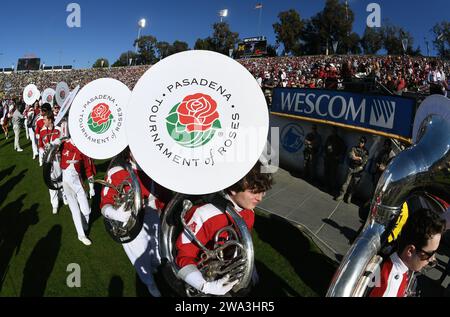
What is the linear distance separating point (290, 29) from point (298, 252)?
46361 millimetres

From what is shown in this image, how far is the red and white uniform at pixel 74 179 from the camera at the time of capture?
16.4ft

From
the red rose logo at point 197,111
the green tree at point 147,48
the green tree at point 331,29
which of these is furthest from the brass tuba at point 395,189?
the green tree at point 147,48

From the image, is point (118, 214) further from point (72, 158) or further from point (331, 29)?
point (331, 29)

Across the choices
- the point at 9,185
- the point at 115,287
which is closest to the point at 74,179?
the point at 115,287

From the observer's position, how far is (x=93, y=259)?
4.58 m

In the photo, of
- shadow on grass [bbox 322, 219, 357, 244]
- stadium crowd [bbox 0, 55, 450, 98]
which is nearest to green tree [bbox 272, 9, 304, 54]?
stadium crowd [bbox 0, 55, 450, 98]

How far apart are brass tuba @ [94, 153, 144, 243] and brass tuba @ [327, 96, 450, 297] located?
69.2 inches

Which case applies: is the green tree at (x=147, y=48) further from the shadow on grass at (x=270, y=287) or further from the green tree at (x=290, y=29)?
the shadow on grass at (x=270, y=287)

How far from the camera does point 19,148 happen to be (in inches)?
497

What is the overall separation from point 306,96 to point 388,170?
23.1 ft

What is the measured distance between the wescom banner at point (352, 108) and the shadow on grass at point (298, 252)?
2.97 m
